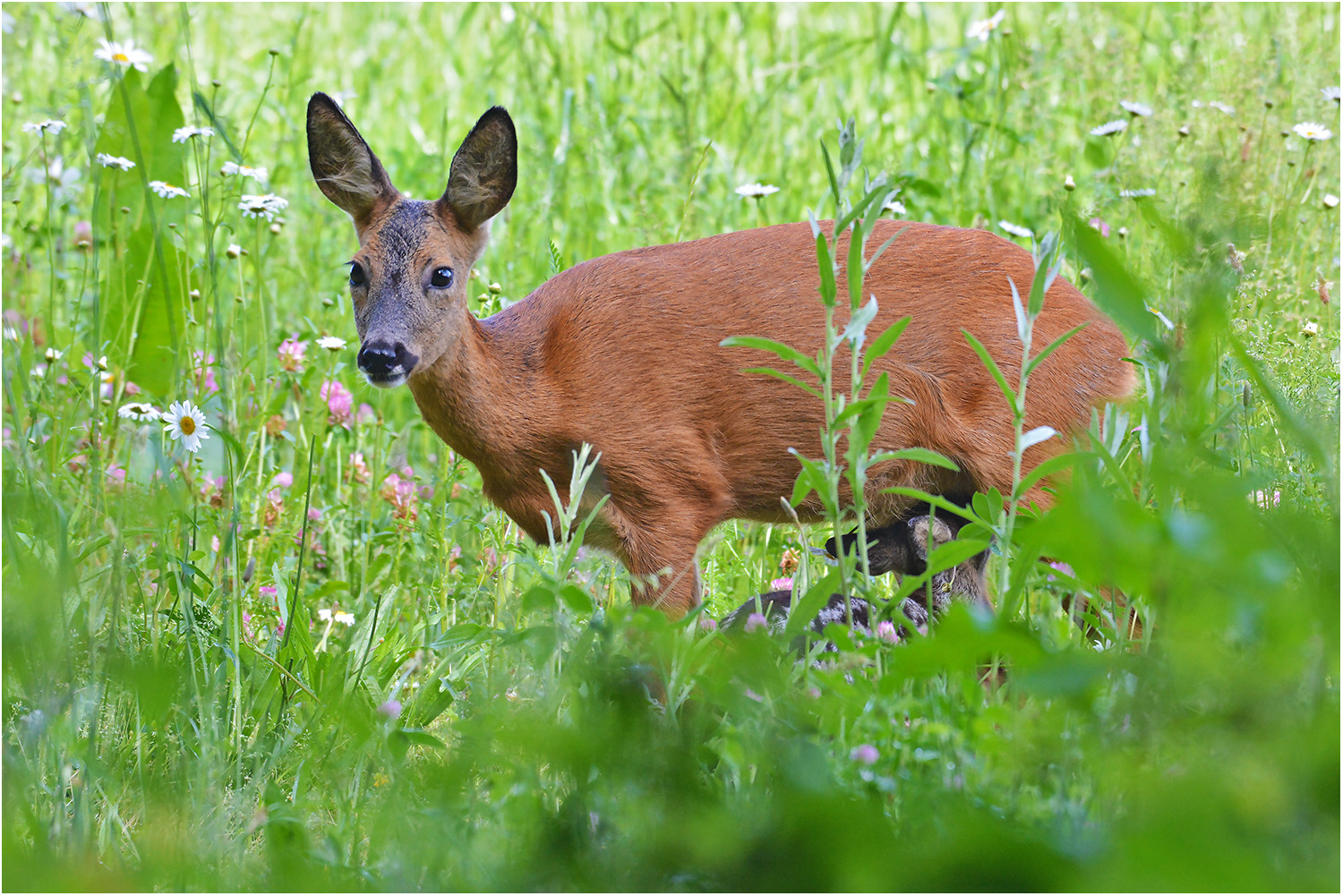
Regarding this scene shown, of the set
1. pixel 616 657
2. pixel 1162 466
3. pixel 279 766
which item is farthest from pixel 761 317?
pixel 1162 466

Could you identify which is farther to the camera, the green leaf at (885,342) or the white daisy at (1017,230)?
the white daisy at (1017,230)

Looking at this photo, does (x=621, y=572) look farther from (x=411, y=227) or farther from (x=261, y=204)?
(x=261, y=204)

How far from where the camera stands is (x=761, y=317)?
375 cm

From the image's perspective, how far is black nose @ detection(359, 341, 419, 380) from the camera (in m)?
3.30

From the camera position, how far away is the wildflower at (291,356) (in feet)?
14.2

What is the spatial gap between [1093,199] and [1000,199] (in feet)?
2.44

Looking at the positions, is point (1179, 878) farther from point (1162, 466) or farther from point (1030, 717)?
point (1030, 717)

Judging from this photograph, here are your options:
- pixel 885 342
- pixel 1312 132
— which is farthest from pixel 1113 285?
pixel 1312 132

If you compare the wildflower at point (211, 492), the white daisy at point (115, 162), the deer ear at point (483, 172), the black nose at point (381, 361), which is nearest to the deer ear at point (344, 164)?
the deer ear at point (483, 172)

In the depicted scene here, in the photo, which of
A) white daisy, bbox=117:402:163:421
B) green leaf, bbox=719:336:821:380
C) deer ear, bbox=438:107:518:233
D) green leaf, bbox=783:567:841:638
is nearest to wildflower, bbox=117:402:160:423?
white daisy, bbox=117:402:163:421

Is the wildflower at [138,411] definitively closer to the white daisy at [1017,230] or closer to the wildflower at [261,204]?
the wildflower at [261,204]

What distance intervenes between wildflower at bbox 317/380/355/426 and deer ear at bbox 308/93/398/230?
72cm

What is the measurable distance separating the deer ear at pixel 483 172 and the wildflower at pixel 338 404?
845 millimetres

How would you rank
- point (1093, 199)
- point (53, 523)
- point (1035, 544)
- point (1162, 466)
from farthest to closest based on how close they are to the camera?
point (1093, 199) → point (53, 523) → point (1035, 544) → point (1162, 466)
